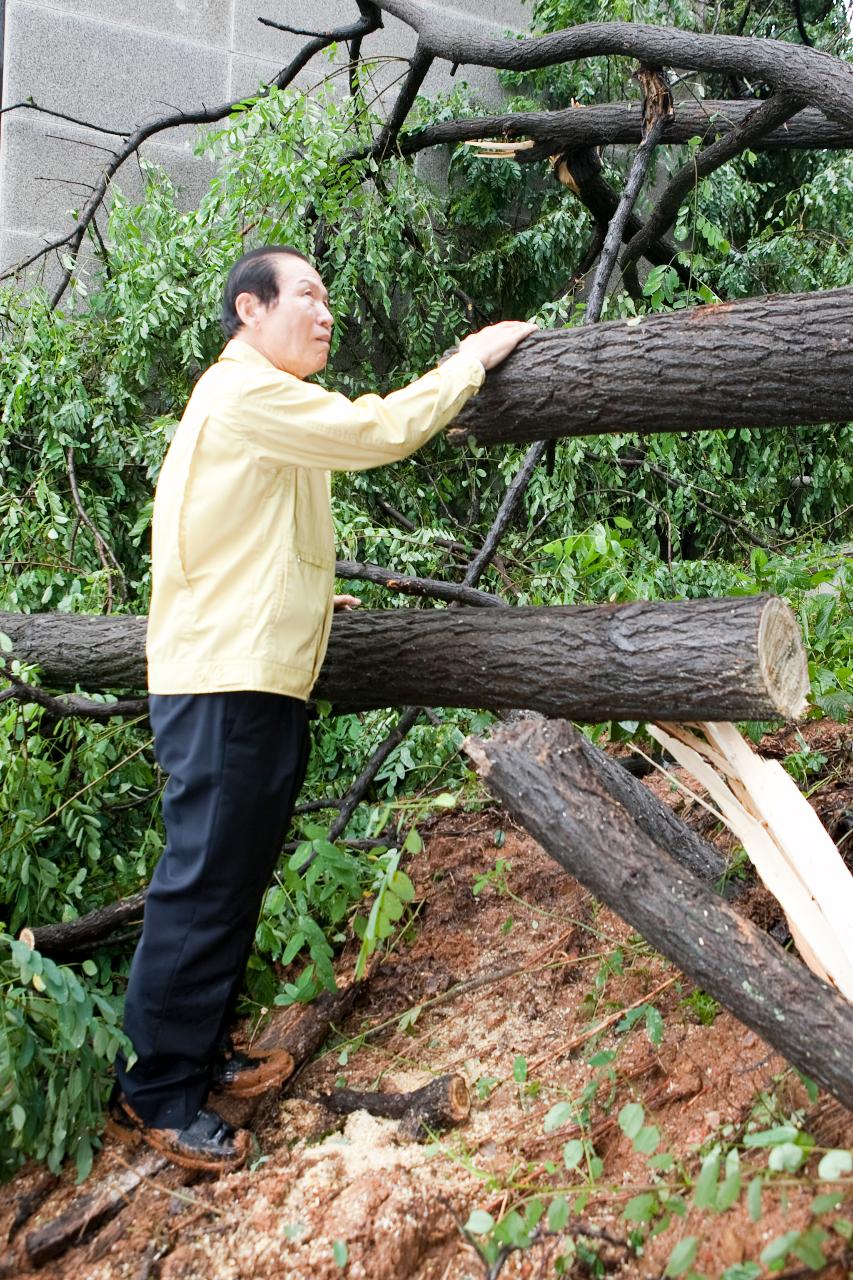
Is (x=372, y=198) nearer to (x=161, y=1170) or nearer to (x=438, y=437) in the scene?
(x=438, y=437)

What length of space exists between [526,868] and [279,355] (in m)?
1.70

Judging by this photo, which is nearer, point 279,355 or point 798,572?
point 279,355

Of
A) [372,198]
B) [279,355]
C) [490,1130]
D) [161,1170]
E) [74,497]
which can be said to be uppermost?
[372,198]

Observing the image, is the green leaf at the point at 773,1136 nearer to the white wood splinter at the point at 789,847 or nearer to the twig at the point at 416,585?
the white wood splinter at the point at 789,847

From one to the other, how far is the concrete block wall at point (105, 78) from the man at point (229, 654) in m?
3.39

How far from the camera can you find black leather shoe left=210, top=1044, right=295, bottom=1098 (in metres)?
2.73

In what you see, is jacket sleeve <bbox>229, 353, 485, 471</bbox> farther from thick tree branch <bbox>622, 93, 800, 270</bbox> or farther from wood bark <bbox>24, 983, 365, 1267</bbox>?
thick tree branch <bbox>622, 93, 800, 270</bbox>

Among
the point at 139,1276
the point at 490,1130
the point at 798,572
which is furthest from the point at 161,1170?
the point at 798,572

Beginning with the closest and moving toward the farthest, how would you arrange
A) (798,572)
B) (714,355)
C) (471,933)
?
1. (714,355)
2. (471,933)
3. (798,572)

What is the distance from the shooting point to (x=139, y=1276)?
7.14ft

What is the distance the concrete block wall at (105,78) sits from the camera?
5293mm

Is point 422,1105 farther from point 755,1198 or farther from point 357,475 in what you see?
point 357,475

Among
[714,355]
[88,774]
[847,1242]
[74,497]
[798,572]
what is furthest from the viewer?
[74,497]

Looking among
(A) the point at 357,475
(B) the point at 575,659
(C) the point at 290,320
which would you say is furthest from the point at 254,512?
(A) the point at 357,475
